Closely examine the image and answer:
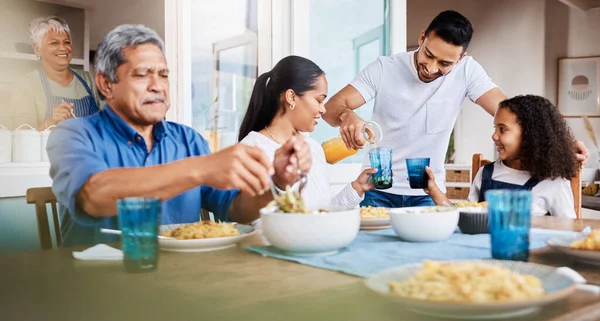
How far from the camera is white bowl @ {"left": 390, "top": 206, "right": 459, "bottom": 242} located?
98 cm

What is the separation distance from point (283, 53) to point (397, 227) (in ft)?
6.26

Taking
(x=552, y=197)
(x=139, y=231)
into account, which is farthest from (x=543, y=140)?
(x=139, y=231)

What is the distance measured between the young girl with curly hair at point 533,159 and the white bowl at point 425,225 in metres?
0.81

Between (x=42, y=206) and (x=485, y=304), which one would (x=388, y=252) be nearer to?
(x=485, y=304)

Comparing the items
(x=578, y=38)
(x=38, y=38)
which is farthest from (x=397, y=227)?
(x=578, y=38)

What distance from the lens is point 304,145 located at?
1116 mm

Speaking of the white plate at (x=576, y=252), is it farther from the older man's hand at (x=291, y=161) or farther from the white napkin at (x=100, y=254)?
the white napkin at (x=100, y=254)

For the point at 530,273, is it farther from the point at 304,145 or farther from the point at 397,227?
the point at 304,145


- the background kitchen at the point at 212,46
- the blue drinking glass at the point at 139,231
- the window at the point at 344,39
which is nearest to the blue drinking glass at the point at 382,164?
the blue drinking glass at the point at 139,231

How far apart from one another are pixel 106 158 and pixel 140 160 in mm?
94

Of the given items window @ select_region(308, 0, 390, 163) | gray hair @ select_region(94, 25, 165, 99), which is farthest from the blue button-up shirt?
window @ select_region(308, 0, 390, 163)

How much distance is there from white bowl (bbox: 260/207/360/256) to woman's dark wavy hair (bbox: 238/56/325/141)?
1046 millimetres

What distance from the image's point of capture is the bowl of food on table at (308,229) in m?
0.84

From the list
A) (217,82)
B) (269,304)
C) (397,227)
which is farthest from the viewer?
(217,82)
